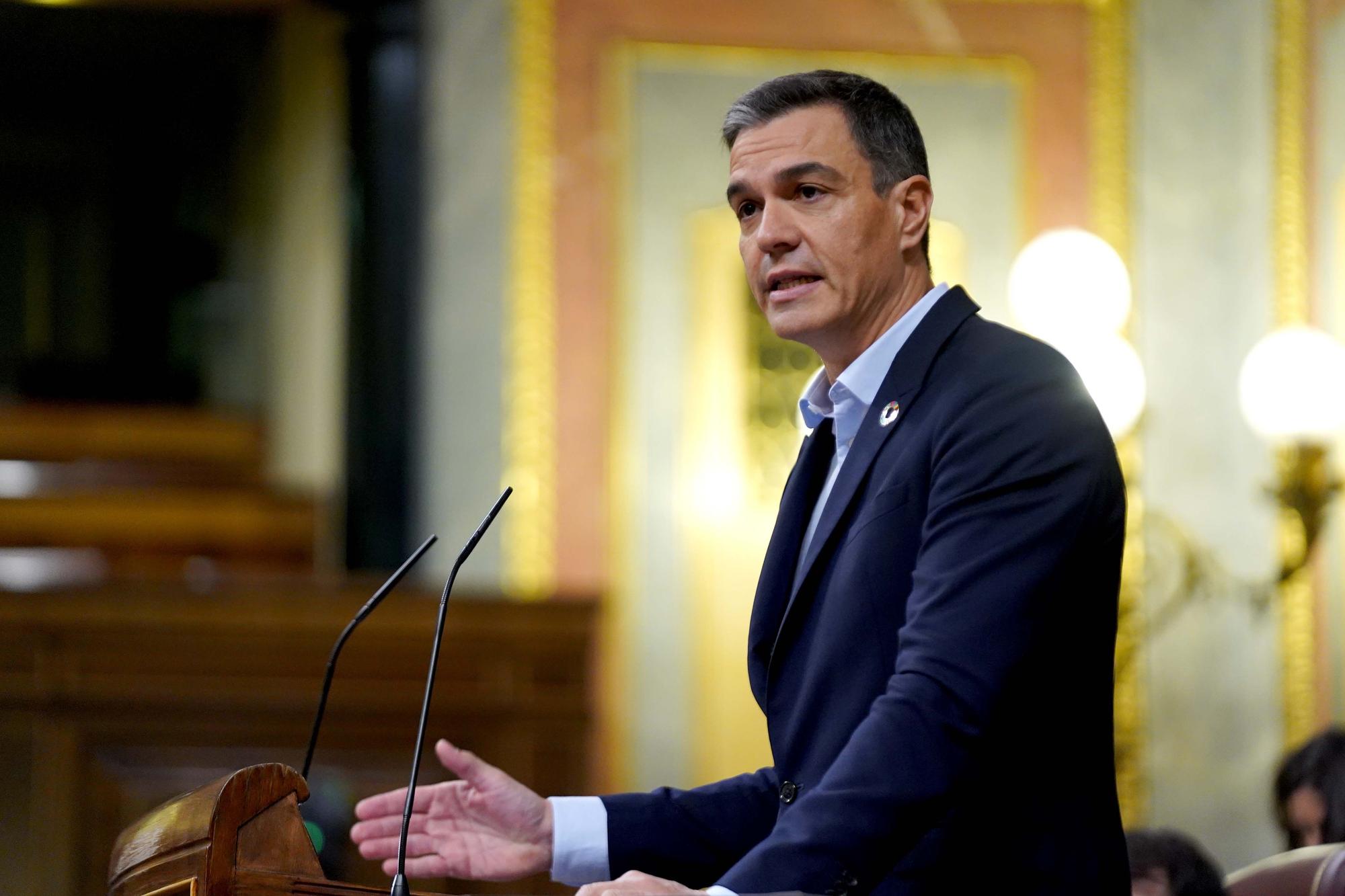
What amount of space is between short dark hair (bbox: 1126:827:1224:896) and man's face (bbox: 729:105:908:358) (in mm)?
1384

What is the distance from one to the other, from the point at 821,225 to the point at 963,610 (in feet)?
1.49

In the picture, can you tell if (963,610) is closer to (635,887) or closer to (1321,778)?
(635,887)

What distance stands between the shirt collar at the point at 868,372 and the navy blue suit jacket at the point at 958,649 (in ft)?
0.17

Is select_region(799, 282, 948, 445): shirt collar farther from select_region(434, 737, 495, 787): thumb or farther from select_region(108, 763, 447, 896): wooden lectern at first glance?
select_region(108, 763, 447, 896): wooden lectern

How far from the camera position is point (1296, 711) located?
17.9 ft

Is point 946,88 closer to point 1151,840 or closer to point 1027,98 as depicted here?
point 1027,98

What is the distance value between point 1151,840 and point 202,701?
8.45 ft

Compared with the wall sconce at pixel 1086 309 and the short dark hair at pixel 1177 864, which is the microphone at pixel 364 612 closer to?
the short dark hair at pixel 1177 864

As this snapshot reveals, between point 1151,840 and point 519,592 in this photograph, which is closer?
point 1151,840

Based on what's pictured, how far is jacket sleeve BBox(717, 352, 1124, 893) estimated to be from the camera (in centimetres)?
134

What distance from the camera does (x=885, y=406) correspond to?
1.59 m

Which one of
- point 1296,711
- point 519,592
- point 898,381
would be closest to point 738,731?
point 519,592

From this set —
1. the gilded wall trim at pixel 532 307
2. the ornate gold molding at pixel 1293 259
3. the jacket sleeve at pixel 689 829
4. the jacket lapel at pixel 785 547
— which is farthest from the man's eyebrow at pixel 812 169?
the ornate gold molding at pixel 1293 259

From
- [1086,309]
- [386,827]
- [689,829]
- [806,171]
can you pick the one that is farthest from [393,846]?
[1086,309]
